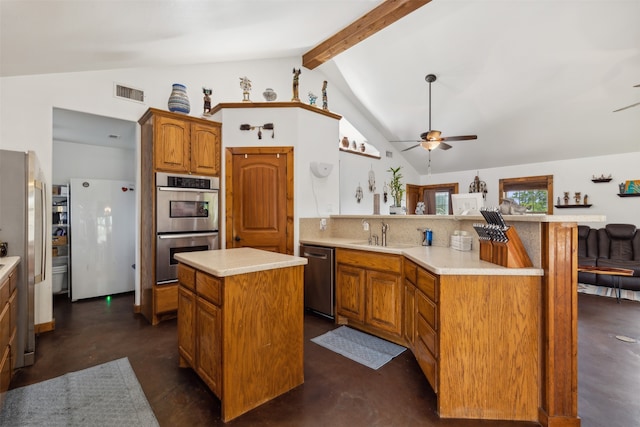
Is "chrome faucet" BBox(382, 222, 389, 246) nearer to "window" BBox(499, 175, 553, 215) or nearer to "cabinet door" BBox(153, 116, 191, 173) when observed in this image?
"cabinet door" BBox(153, 116, 191, 173)

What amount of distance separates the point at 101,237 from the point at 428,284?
4.40 meters

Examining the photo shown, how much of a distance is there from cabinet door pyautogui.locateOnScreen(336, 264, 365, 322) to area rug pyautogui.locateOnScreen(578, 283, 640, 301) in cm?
396

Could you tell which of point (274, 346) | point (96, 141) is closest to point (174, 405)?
point (274, 346)

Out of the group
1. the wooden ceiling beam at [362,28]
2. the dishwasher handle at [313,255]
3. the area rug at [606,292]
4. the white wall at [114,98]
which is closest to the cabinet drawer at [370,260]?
the dishwasher handle at [313,255]

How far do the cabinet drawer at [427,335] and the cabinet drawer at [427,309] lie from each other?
0.04 meters

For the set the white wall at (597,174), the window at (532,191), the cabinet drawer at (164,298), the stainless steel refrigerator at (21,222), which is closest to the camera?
the stainless steel refrigerator at (21,222)

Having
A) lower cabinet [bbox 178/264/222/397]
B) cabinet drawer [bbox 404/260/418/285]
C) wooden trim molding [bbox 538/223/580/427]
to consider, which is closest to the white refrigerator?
lower cabinet [bbox 178/264/222/397]

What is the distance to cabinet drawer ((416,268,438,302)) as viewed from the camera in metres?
1.88

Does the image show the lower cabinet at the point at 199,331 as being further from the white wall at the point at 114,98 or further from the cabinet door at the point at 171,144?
the white wall at the point at 114,98

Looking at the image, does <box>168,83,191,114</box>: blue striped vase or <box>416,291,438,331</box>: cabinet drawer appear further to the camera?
<box>168,83,191,114</box>: blue striped vase

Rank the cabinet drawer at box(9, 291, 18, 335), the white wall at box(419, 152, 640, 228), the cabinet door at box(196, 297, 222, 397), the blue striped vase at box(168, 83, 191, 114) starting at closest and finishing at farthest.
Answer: the cabinet door at box(196, 297, 222, 397) → the cabinet drawer at box(9, 291, 18, 335) → the blue striped vase at box(168, 83, 191, 114) → the white wall at box(419, 152, 640, 228)

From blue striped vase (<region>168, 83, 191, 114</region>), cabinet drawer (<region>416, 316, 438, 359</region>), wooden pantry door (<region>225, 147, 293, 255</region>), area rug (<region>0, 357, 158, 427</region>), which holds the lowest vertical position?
area rug (<region>0, 357, 158, 427</region>)

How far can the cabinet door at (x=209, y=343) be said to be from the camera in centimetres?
178

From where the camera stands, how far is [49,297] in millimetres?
3090
